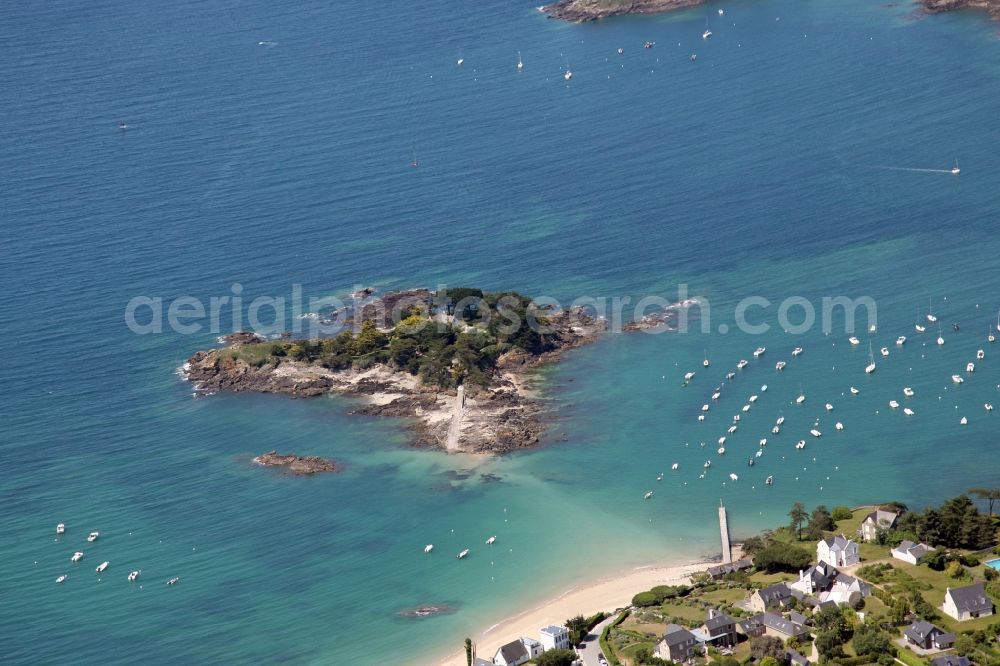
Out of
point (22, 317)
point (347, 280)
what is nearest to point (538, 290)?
point (347, 280)

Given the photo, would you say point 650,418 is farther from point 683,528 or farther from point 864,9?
point 864,9

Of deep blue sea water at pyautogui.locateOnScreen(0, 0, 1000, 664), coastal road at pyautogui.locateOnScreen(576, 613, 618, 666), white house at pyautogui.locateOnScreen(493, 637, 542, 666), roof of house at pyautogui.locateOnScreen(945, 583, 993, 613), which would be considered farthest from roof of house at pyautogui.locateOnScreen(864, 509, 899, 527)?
white house at pyautogui.locateOnScreen(493, 637, 542, 666)

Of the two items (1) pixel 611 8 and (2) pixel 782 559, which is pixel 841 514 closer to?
(2) pixel 782 559

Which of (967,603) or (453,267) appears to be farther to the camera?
(453,267)

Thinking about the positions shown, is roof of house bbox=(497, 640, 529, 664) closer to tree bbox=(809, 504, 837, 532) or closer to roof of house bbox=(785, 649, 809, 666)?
roof of house bbox=(785, 649, 809, 666)

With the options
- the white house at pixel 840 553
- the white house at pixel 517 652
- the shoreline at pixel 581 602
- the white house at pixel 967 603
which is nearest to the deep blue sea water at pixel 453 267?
the shoreline at pixel 581 602

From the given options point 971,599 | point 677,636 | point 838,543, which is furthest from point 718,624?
point 971,599

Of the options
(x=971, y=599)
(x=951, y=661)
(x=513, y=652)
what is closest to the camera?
(x=951, y=661)
